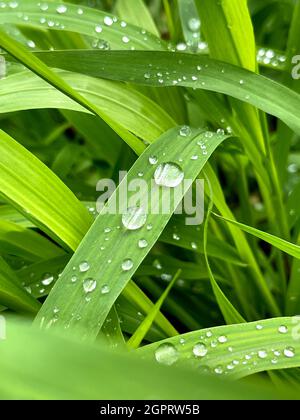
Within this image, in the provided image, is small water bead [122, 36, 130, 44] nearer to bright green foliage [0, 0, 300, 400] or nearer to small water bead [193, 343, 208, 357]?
bright green foliage [0, 0, 300, 400]

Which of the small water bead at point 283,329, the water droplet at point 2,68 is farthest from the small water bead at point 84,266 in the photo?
the water droplet at point 2,68

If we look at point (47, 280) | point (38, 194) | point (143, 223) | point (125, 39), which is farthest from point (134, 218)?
point (125, 39)

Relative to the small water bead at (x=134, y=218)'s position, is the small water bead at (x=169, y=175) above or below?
above

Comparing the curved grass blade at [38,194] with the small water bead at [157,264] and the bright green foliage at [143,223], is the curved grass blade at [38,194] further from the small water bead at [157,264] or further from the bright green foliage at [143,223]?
the small water bead at [157,264]

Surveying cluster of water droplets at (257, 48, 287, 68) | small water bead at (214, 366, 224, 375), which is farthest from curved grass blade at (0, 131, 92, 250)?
cluster of water droplets at (257, 48, 287, 68)

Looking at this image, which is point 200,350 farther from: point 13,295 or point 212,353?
point 13,295
